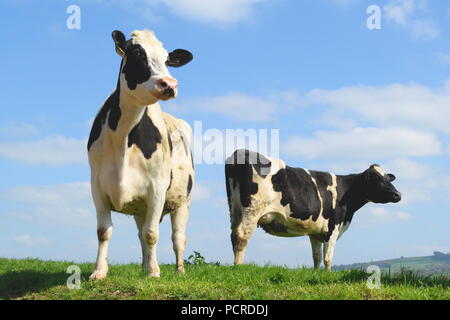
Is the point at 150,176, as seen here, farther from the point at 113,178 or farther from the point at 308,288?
the point at 308,288

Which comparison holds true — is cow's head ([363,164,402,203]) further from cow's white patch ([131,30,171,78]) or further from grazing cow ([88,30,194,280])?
cow's white patch ([131,30,171,78])

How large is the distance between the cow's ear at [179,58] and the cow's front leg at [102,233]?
249 cm

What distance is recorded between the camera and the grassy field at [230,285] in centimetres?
829

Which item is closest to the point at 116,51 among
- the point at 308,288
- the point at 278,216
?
the point at 308,288

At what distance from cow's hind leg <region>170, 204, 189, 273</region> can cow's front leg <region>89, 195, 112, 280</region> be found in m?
1.98

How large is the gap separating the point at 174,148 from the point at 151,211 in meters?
1.72

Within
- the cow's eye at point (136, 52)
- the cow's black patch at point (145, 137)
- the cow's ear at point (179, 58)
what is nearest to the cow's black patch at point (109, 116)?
the cow's black patch at point (145, 137)

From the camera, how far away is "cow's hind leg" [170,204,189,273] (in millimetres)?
11445

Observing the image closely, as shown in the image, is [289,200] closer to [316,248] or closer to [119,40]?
[316,248]

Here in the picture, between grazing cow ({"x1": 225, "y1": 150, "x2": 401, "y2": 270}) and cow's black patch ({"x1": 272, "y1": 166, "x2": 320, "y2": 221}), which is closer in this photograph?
grazing cow ({"x1": 225, "y1": 150, "x2": 401, "y2": 270})

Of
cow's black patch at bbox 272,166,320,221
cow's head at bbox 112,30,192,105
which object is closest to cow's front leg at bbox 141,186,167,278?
cow's head at bbox 112,30,192,105

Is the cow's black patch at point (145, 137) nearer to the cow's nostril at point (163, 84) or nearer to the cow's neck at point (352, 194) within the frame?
the cow's nostril at point (163, 84)

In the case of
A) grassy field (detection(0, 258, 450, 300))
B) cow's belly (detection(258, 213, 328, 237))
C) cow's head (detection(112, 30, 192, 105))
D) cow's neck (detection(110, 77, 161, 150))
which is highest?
cow's head (detection(112, 30, 192, 105))
